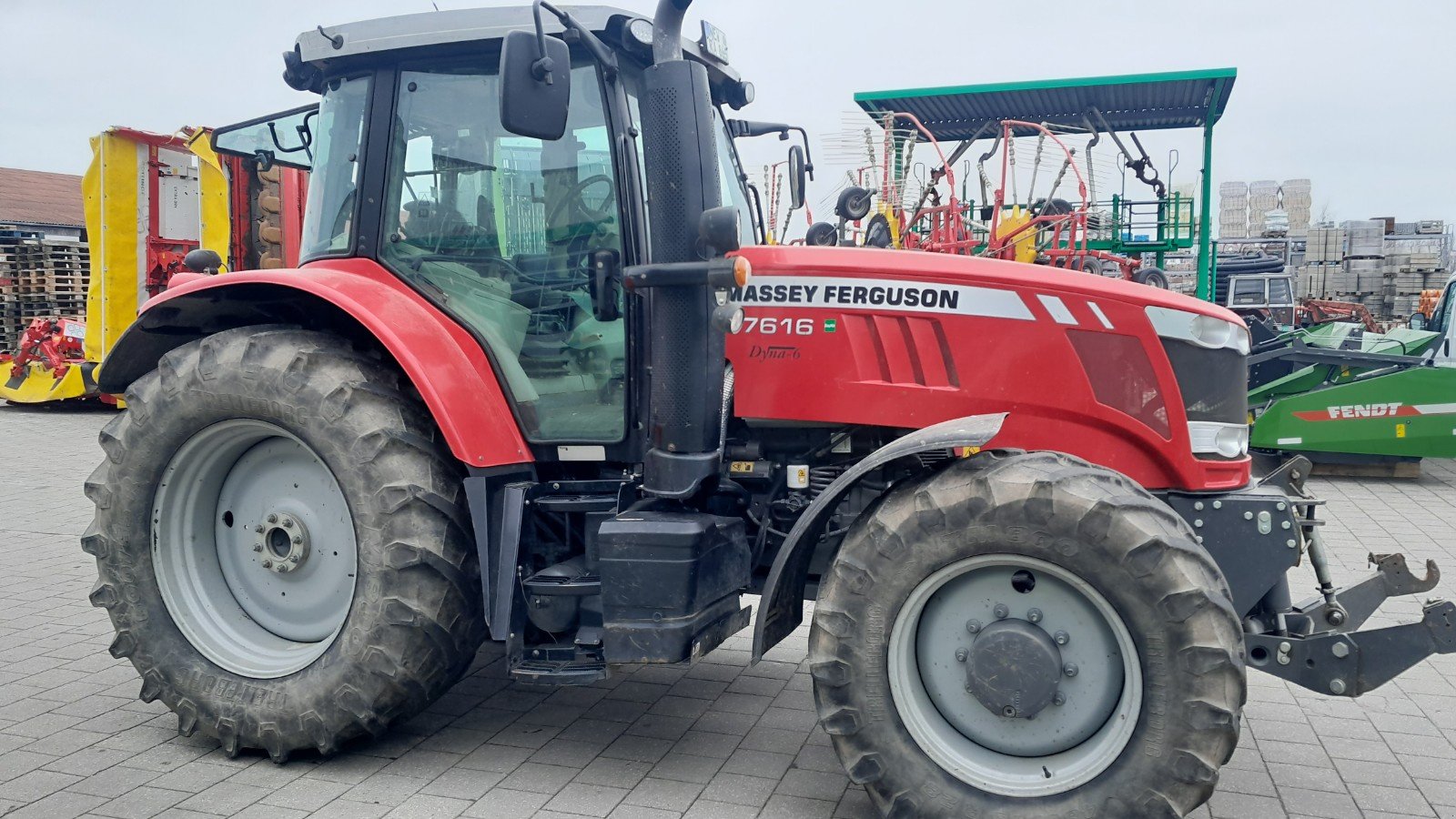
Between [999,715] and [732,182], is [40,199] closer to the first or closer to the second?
[732,182]

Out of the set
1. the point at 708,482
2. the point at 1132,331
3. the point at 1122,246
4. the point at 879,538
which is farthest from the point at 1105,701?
the point at 1122,246

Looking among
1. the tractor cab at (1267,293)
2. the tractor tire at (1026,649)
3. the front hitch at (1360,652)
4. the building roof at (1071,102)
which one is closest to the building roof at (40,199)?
the building roof at (1071,102)

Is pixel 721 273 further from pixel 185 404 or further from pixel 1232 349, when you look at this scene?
pixel 185 404

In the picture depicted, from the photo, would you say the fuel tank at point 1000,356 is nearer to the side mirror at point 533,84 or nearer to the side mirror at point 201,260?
the side mirror at point 533,84

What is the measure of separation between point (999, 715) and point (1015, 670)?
15 centimetres

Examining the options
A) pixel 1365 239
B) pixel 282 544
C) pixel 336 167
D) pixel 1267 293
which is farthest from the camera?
pixel 1365 239

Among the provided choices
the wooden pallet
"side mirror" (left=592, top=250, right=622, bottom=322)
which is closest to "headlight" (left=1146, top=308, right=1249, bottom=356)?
"side mirror" (left=592, top=250, right=622, bottom=322)

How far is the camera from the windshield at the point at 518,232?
12.3ft

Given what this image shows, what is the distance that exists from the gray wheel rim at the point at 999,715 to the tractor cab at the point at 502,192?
1205mm

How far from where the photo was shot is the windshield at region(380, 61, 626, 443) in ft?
12.3

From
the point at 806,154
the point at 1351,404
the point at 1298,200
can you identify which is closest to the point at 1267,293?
the point at 1351,404

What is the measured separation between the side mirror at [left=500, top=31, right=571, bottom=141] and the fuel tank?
88 cm

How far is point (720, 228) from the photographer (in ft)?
10.6

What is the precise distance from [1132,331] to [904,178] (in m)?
8.59
